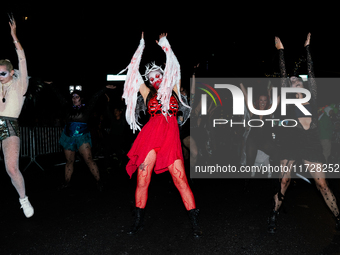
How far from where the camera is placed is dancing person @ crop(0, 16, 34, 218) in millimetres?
4715

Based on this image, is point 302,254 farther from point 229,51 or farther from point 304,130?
point 229,51

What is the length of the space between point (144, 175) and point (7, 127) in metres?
2.11

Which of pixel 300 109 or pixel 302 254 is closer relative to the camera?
pixel 302 254

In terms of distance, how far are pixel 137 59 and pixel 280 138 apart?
1967 mm

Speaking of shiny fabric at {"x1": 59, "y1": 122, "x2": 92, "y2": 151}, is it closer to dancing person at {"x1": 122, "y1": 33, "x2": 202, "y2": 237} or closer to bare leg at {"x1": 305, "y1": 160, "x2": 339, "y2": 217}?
dancing person at {"x1": 122, "y1": 33, "x2": 202, "y2": 237}

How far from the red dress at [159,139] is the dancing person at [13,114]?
68.3 inches

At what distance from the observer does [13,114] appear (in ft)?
16.0

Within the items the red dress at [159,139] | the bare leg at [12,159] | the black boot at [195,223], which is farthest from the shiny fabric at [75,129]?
the black boot at [195,223]

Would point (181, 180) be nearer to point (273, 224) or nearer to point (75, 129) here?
point (273, 224)

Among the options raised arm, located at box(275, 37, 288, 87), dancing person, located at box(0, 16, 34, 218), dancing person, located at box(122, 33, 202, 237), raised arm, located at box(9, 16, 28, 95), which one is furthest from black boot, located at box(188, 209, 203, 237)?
raised arm, located at box(9, 16, 28, 95)

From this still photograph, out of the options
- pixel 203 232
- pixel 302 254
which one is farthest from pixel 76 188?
pixel 302 254

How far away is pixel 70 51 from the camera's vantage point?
18.7 m

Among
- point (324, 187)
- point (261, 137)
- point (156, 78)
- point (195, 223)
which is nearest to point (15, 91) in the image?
point (156, 78)

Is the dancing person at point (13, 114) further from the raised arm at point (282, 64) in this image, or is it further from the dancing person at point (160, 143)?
the raised arm at point (282, 64)
